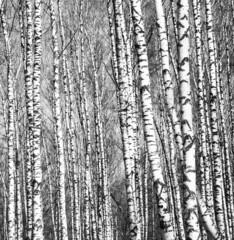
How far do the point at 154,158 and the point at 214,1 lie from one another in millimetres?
9865

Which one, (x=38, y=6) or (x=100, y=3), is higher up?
(x=100, y=3)

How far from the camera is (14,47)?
14.3m

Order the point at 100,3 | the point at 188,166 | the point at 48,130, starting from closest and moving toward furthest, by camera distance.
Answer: the point at 188,166 → the point at 100,3 → the point at 48,130

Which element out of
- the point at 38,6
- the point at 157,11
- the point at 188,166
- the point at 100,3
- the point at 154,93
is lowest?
the point at 188,166

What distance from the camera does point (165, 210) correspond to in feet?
13.9

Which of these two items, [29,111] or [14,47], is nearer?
[29,111]

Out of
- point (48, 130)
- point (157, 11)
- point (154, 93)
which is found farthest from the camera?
point (48, 130)

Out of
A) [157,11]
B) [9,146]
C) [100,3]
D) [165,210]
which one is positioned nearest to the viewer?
[165,210]

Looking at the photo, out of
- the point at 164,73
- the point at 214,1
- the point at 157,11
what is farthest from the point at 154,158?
the point at 214,1

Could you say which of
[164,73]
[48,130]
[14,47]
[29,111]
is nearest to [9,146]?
[29,111]

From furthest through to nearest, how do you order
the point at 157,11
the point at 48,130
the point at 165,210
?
the point at 48,130 → the point at 157,11 → the point at 165,210

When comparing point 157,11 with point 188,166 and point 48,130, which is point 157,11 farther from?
point 48,130

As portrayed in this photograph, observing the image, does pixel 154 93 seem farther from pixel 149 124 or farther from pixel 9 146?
pixel 149 124

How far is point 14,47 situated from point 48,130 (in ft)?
18.3
